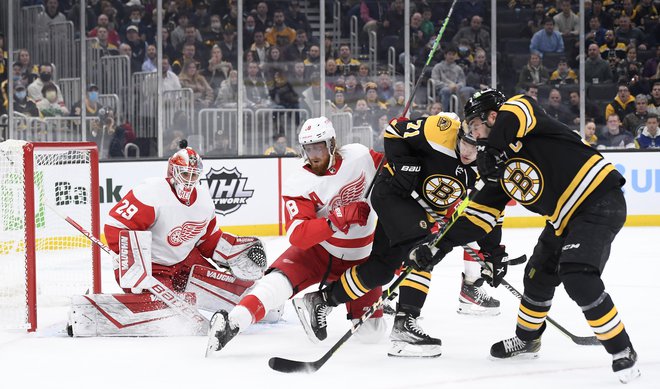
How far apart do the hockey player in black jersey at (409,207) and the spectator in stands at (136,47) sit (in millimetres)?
5212

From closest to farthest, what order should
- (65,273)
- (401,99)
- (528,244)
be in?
1. (65,273)
2. (528,244)
3. (401,99)

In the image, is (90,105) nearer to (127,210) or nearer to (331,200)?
(127,210)

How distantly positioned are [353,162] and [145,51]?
203 inches

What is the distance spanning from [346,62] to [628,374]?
6258 millimetres

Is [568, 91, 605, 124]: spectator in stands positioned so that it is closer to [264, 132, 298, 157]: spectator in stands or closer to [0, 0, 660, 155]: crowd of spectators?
[0, 0, 660, 155]: crowd of spectators

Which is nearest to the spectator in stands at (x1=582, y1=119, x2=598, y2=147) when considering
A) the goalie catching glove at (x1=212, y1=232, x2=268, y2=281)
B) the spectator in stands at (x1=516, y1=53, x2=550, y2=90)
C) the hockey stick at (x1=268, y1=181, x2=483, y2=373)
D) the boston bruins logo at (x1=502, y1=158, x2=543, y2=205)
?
the spectator in stands at (x1=516, y1=53, x2=550, y2=90)

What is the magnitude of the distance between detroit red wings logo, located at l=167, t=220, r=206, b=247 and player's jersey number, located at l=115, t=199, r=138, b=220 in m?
0.19

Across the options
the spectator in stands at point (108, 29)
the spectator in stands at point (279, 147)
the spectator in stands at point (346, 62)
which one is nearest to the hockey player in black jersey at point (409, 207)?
the spectator in stands at point (279, 147)

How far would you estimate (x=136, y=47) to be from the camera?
8.70 metres

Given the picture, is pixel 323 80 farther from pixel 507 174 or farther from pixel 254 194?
pixel 507 174

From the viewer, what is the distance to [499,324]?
430 centimetres

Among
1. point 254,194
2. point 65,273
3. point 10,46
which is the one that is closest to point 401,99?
point 254,194

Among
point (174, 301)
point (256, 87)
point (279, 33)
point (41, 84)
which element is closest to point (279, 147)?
point (256, 87)

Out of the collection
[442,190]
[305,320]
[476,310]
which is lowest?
[476,310]
